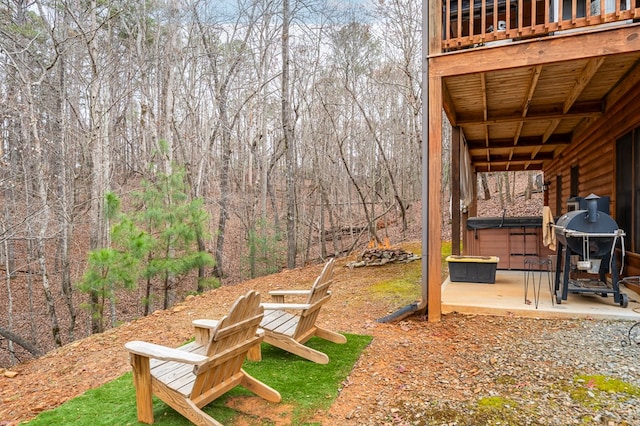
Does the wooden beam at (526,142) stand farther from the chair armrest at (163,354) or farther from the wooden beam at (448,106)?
the chair armrest at (163,354)

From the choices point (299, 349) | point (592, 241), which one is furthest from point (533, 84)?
point (299, 349)

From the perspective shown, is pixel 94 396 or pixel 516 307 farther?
pixel 516 307

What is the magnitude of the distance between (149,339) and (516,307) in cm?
447

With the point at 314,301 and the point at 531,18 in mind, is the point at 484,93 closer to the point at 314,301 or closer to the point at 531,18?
the point at 531,18

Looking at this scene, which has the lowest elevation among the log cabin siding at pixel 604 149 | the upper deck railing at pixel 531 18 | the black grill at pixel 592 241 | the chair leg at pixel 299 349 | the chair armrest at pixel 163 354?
the chair leg at pixel 299 349

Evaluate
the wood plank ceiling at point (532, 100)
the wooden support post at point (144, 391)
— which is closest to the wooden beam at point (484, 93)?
the wood plank ceiling at point (532, 100)

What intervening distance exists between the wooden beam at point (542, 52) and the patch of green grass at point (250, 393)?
3437mm

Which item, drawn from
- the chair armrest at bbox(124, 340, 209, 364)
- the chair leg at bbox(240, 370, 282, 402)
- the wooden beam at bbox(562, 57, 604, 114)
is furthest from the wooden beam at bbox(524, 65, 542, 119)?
the chair armrest at bbox(124, 340, 209, 364)

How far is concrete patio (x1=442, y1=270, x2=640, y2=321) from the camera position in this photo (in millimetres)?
4465

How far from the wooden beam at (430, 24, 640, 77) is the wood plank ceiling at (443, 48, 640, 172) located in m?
0.13

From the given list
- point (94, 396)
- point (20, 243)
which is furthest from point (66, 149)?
point (94, 396)

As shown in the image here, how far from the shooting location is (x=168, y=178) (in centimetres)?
820

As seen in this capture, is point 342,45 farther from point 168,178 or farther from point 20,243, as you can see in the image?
point 20,243

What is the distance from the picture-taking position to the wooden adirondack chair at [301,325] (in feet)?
11.7
